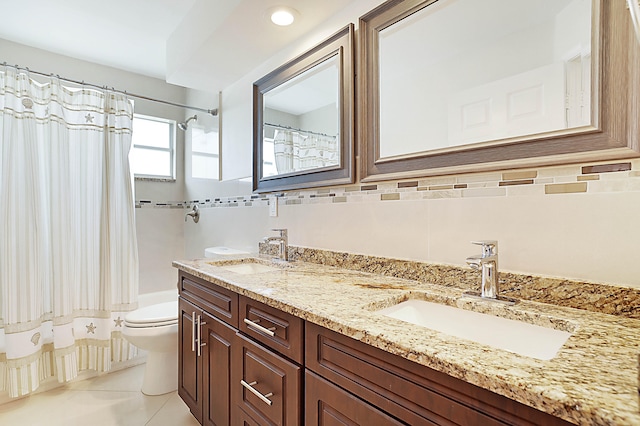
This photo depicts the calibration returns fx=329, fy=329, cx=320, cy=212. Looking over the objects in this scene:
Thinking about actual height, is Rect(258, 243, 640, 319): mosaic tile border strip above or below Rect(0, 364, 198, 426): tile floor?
above

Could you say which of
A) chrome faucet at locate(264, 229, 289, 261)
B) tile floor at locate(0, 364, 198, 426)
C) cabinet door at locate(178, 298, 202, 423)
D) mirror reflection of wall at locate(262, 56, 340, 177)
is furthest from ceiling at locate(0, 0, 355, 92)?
tile floor at locate(0, 364, 198, 426)

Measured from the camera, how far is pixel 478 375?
555 millimetres

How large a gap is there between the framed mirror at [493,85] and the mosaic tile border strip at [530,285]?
34cm

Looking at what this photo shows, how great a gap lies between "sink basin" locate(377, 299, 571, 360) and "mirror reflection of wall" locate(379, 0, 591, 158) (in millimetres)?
553

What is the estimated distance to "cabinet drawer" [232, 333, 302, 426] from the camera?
98cm

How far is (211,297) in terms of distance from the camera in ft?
4.81

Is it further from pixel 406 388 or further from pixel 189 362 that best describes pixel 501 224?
pixel 189 362

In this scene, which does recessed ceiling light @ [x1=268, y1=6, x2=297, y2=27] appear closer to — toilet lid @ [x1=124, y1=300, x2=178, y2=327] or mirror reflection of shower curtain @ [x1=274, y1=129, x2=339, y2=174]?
mirror reflection of shower curtain @ [x1=274, y1=129, x2=339, y2=174]

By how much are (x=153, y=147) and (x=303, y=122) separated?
204 centimetres

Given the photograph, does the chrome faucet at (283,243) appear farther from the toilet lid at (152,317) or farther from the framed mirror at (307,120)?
the toilet lid at (152,317)

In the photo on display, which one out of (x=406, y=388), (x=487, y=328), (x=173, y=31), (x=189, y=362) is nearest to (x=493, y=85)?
(x=487, y=328)

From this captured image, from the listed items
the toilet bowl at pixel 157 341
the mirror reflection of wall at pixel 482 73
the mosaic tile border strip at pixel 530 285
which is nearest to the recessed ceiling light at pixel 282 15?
the mirror reflection of wall at pixel 482 73

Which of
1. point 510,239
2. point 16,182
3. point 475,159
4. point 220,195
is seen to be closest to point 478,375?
point 510,239

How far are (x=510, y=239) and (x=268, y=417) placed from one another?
38.7 inches
